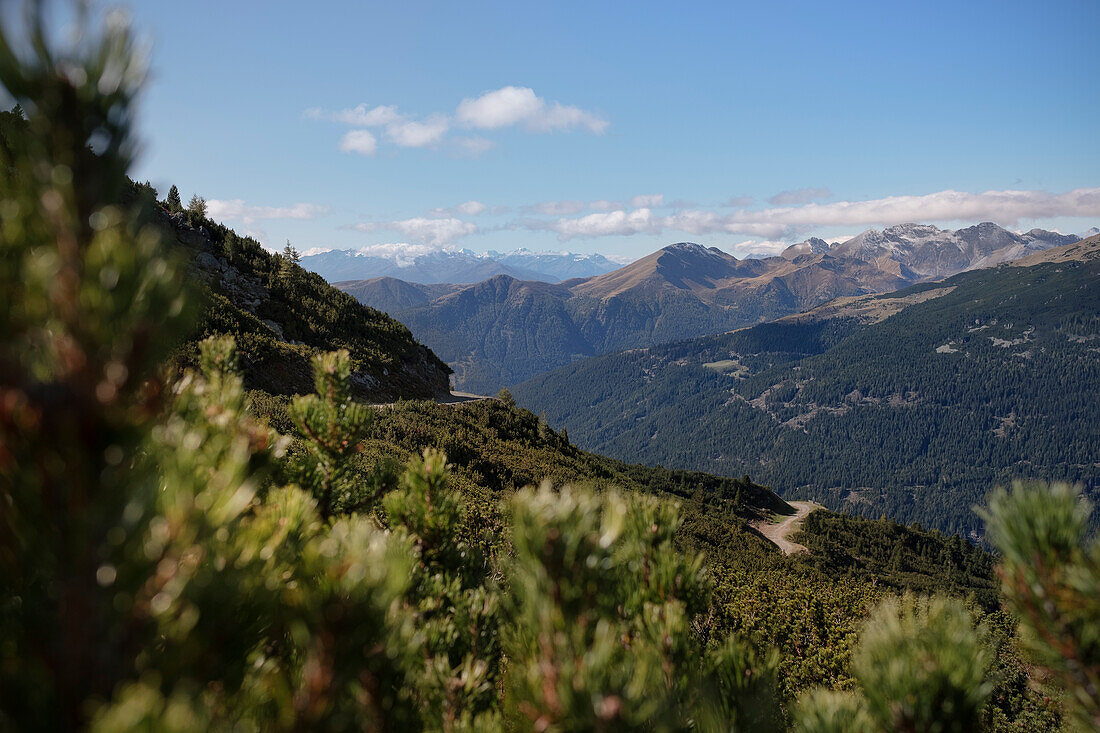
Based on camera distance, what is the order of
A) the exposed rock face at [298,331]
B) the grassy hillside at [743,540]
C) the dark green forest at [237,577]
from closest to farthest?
the dark green forest at [237,577] < the grassy hillside at [743,540] < the exposed rock face at [298,331]

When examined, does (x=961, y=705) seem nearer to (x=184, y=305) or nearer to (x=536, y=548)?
(x=536, y=548)

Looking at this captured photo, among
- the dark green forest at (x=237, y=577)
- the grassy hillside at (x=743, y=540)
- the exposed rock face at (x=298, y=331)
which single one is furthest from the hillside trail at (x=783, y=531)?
the dark green forest at (x=237, y=577)

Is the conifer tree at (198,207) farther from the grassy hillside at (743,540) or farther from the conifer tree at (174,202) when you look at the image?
the grassy hillside at (743,540)

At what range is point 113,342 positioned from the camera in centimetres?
146

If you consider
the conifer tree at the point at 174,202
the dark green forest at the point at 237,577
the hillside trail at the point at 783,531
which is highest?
the conifer tree at the point at 174,202

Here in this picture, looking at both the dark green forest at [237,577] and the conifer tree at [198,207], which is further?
the conifer tree at [198,207]

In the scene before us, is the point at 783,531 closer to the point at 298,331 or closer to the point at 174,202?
the point at 298,331

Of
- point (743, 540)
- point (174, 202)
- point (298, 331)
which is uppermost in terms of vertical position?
point (174, 202)

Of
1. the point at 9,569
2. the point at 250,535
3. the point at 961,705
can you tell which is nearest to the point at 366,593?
the point at 250,535

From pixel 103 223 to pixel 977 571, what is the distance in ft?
325

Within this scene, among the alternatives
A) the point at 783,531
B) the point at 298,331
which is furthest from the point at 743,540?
the point at 298,331

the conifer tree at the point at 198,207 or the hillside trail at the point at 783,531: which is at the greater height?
the conifer tree at the point at 198,207

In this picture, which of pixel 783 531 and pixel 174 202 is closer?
→ pixel 174 202


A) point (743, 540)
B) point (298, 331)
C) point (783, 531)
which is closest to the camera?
point (298, 331)
